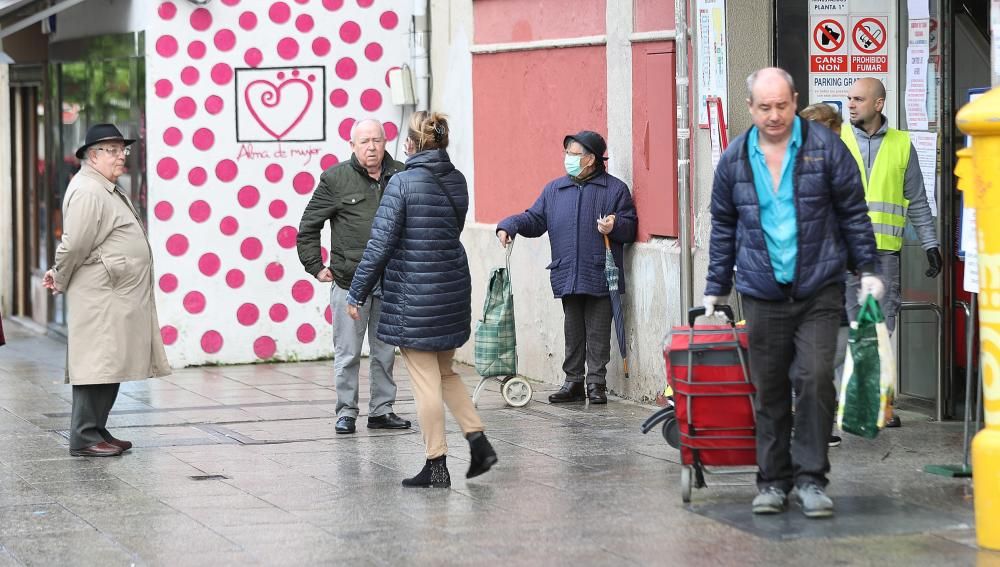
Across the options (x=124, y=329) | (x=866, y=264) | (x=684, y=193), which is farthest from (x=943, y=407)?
(x=124, y=329)

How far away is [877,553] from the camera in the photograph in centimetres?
615

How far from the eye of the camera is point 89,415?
29.2 feet

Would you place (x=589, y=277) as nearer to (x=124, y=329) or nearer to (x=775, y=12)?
(x=775, y=12)

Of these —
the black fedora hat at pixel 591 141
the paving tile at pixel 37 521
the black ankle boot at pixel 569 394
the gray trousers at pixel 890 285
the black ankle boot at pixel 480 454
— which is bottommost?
the paving tile at pixel 37 521

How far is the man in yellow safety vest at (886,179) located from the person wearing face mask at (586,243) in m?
2.06

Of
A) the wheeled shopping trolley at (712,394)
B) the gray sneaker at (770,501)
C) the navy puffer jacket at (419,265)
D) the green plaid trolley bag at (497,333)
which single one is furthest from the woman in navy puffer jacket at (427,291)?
the green plaid trolley bag at (497,333)

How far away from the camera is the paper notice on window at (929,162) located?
374 inches

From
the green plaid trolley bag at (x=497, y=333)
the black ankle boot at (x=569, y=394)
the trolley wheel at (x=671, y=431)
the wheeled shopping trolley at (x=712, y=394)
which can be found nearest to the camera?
the wheeled shopping trolley at (x=712, y=394)

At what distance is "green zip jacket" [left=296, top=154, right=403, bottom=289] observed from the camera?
9672mm

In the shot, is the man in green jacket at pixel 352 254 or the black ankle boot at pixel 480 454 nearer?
the black ankle boot at pixel 480 454

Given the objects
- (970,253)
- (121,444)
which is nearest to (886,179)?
(970,253)

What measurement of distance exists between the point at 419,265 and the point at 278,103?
20.1 feet

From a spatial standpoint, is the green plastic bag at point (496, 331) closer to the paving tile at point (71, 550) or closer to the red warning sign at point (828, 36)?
the red warning sign at point (828, 36)

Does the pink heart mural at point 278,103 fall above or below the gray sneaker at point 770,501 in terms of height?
above
